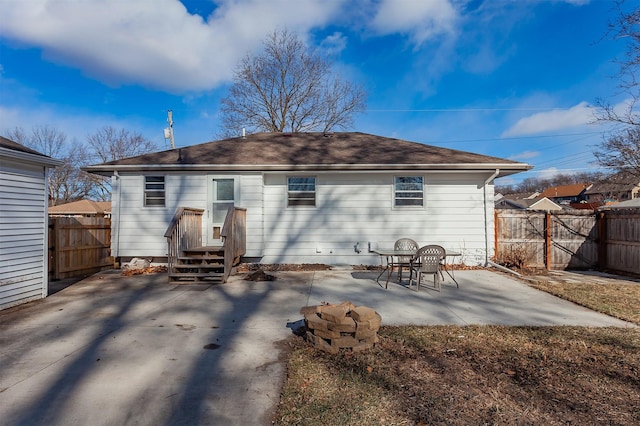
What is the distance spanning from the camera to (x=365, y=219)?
9.30 m

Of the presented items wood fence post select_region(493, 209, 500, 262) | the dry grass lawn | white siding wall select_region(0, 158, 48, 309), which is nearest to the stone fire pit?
the dry grass lawn

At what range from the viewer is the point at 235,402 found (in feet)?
8.63

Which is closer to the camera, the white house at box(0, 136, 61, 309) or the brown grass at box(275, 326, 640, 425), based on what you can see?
the brown grass at box(275, 326, 640, 425)

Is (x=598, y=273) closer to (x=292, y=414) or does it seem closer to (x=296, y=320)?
(x=296, y=320)

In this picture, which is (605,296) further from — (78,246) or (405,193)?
(78,246)

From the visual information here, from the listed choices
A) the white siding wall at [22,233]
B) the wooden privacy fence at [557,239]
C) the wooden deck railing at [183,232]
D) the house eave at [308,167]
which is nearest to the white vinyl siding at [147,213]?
the house eave at [308,167]

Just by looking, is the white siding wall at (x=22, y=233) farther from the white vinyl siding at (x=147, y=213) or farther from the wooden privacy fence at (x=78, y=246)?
the white vinyl siding at (x=147, y=213)

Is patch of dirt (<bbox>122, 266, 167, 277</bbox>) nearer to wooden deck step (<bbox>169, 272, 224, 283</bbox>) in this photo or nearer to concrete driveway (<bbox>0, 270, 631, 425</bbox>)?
concrete driveway (<bbox>0, 270, 631, 425</bbox>)

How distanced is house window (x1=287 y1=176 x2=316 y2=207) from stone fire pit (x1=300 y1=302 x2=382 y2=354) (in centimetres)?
592

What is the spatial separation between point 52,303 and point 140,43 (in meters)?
10.1

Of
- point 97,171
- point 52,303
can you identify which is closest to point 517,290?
point 52,303

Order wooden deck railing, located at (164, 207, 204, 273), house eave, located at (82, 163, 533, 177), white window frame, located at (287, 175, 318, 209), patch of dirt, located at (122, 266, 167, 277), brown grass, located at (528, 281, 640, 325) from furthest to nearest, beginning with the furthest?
white window frame, located at (287, 175, 318, 209) → house eave, located at (82, 163, 533, 177) → patch of dirt, located at (122, 266, 167, 277) → wooden deck railing, located at (164, 207, 204, 273) → brown grass, located at (528, 281, 640, 325)

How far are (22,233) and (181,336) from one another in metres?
3.85

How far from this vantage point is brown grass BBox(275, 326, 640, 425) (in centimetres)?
239
